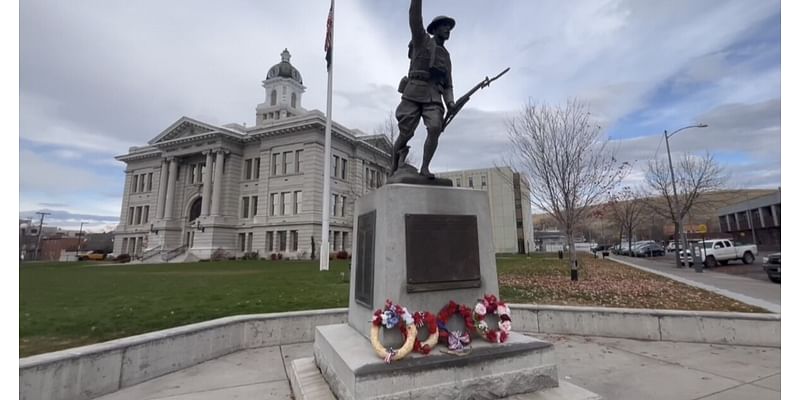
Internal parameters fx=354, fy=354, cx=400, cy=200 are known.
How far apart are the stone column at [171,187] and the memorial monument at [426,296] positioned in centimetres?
4710

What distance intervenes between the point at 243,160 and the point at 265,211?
814 centimetres

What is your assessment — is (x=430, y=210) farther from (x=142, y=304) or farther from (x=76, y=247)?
(x=76, y=247)

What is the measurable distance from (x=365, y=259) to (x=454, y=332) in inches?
54.5

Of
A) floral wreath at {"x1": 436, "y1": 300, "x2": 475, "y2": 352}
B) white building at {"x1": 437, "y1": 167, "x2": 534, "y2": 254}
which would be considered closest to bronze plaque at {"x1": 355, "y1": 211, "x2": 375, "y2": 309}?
floral wreath at {"x1": 436, "y1": 300, "x2": 475, "y2": 352}

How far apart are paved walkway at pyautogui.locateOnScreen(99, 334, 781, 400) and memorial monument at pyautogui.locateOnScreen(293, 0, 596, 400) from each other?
21.7 inches

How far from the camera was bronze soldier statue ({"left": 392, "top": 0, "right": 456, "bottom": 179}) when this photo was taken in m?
4.64

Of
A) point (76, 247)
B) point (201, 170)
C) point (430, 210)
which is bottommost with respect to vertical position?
point (76, 247)

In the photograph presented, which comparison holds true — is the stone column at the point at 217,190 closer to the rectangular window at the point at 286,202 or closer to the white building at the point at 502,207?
the rectangular window at the point at 286,202

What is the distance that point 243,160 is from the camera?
140 feet

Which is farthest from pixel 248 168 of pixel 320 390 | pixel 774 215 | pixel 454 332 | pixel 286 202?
pixel 774 215

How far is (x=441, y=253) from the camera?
399 cm

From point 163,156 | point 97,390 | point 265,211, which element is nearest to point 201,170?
point 163,156

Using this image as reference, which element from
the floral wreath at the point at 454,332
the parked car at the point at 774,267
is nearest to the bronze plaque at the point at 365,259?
the floral wreath at the point at 454,332

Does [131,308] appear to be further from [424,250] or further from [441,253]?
[441,253]
